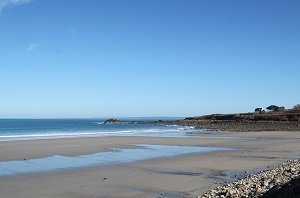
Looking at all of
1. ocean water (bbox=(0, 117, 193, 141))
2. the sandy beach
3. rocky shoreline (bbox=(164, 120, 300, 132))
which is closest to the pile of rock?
the sandy beach

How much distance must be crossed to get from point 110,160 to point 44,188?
23.4 ft

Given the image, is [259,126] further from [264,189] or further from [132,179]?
[264,189]

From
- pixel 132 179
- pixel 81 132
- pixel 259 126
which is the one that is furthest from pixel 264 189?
pixel 259 126

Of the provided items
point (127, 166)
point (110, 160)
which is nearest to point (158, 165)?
point (127, 166)

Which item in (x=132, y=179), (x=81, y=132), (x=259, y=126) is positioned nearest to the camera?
(x=132, y=179)

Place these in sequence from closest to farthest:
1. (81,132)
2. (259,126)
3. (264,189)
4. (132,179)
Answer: (264,189) → (132,179) → (81,132) → (259,126)

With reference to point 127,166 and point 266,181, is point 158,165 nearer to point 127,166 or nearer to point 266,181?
point 127,166

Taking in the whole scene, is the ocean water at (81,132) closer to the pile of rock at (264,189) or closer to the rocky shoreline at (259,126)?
the rocky shoreline at (259,126)

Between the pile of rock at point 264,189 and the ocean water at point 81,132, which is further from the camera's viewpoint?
the ocean water at point 81,132

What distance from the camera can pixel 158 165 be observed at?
1612 cm

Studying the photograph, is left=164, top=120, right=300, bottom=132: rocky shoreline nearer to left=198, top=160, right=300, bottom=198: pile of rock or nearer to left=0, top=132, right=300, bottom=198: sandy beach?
left=0, top=132, right=300, bottom=198: sandy beach

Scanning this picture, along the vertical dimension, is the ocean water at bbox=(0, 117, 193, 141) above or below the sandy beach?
above

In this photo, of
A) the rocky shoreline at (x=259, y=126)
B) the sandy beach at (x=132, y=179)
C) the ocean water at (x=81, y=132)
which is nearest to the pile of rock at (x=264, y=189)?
the sandy beach at (x=132, y=179)

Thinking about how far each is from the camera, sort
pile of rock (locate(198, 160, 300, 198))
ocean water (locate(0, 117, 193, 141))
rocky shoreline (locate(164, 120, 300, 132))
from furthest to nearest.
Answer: rocky shoreline (locate(164, 120, 300, 132)) → ocean water (locate(0, 117, 193, 141)) → pile of rock (locate(198, 160, 300, 198))
